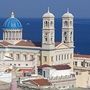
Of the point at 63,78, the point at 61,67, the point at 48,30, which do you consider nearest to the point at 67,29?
the point at 48,30

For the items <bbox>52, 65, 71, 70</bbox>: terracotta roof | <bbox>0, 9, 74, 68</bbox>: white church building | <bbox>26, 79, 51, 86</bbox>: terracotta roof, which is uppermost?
<bbox>0, 9, 74, 68</bbox>: white church building

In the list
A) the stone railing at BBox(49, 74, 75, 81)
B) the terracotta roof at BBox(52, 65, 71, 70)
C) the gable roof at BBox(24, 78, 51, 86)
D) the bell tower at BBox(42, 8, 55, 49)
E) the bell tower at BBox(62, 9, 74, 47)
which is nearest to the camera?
the gable roof at BBox(24, 78, 51, 86)

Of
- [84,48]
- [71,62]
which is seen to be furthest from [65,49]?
[84,48]

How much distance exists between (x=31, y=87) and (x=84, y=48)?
212 feet

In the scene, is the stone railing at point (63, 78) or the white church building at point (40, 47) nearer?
the stone railing at point (63, 78)

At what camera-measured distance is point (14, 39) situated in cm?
7300

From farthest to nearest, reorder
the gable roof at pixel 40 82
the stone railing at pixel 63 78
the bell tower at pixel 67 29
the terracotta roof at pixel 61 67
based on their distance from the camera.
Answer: the bell tower at pixel 67 29 < the terracotta roof at pixel 61 67 < the stone railing at pixel 63 78 < the gable roof at pixel 40 82

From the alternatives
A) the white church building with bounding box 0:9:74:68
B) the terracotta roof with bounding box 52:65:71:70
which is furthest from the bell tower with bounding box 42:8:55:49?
the terracotta roof with bounding box 52:65:71:70

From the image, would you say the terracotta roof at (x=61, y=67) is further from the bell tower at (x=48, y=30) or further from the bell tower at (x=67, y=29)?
the bell tower at (x=67, y=29)

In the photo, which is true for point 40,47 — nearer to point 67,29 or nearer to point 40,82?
point 67,29

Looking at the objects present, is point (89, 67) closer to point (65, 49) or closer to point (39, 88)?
point (65, 49)

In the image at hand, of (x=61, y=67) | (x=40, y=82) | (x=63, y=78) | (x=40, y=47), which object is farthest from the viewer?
(x=40, y=47)

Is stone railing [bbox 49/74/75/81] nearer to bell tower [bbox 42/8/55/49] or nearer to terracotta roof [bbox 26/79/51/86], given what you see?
terracotta roof [bbox 26/79/51/86]

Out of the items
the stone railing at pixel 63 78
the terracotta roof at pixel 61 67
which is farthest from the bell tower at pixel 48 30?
the stone railing at pixel 63 78
